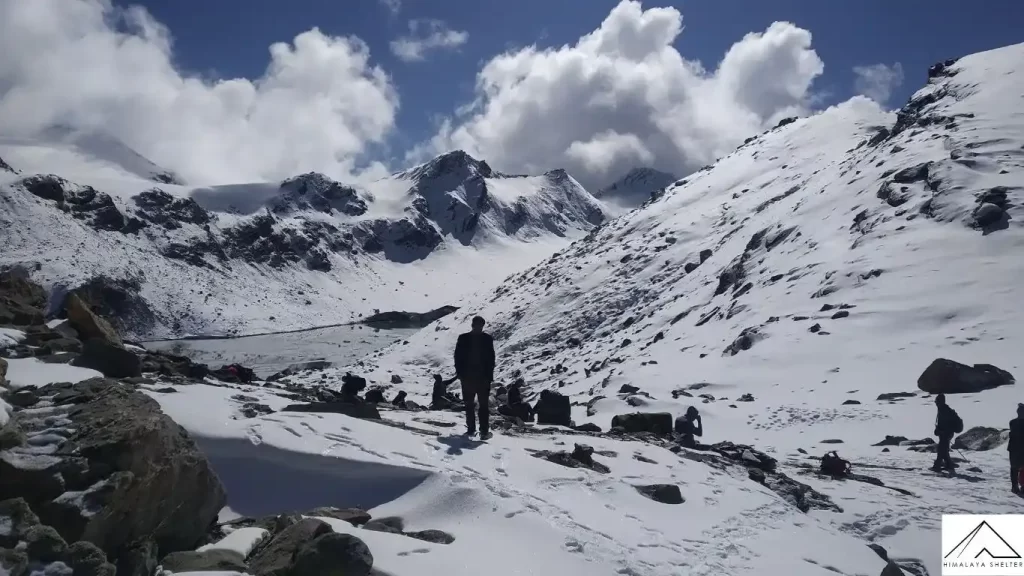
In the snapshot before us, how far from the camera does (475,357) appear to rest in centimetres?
1132

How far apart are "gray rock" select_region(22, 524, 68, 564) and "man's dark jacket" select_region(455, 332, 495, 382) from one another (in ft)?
23.7

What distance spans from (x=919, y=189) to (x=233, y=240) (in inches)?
5639

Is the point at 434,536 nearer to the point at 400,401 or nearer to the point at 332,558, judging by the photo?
the point at 332,558

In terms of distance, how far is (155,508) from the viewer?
215 inches

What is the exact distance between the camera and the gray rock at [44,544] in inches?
168

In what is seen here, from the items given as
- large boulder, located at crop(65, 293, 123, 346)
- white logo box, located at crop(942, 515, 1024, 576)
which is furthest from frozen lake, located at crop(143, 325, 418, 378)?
white logo box, located at crop(942, 515, 1024, 576)

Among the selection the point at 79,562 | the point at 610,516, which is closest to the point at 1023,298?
the point at 610,516

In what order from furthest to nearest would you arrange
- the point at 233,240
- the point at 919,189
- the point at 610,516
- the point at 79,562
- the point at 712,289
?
the point at 233,240 < the point at 712,289 < the point at 919,189 < the point at 610,516 < the point at 79,562

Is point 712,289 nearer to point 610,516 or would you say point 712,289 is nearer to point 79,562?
point 610,516

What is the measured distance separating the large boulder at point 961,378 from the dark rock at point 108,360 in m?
20.4

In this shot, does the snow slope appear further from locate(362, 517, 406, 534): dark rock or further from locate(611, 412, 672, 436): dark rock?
locate(362, 517, 406, 534): dark rock

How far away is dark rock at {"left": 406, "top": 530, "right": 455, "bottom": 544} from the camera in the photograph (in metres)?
6.71

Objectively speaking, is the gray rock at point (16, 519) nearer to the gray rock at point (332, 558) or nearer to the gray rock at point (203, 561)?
the gray rock at point (203, 561)

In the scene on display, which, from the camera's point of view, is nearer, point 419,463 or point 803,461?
point 419,463
